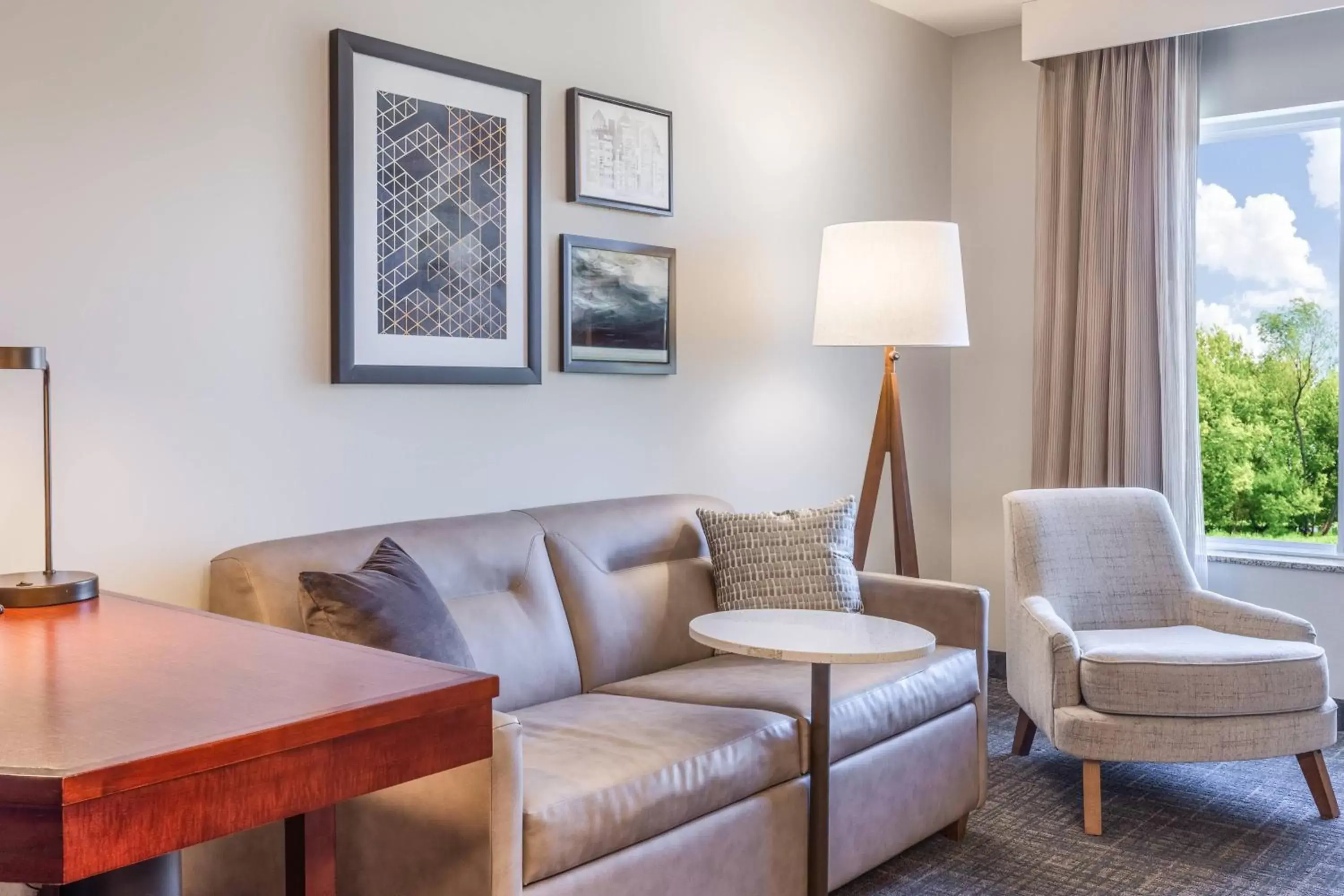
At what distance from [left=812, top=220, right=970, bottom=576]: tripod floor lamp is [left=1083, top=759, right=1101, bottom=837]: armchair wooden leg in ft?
2.57

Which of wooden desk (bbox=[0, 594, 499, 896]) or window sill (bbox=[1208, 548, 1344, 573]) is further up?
wooden desk (bbox=[0, 594, 499, 896])

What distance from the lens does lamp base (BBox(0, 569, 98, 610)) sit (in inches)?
74.4

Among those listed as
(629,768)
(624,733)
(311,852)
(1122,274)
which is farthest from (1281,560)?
(311,852)

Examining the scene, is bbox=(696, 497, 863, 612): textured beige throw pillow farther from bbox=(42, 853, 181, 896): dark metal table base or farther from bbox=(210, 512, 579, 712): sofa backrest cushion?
bbox=(42, 853, 181, 896): dark metal table base

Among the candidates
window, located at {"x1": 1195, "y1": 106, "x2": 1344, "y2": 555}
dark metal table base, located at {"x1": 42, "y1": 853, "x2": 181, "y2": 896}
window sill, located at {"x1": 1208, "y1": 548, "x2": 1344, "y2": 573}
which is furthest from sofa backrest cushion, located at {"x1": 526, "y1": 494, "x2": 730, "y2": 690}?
window, located at {"x1": 1195, "y1": 106, "x2": 1344, "y2": 555}

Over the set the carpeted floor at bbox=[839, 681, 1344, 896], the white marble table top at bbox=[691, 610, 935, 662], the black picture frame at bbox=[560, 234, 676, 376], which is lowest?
the carpeted floor at bbox=[839, 681, 1344, 896]

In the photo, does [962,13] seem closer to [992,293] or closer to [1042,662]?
[992,293]

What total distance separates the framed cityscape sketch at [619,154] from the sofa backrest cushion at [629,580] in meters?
0.87

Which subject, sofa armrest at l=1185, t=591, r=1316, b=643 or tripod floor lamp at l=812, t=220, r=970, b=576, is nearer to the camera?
sofa armrest at l=1185, t=591, r=1316, b=643

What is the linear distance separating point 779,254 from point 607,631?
5.50ft

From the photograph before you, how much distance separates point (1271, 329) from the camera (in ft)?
14.0

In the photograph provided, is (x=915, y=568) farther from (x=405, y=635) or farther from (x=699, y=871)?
(x=405, y=635)

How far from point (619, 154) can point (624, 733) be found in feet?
5.73

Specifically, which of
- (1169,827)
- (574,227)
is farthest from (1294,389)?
(574,227)
